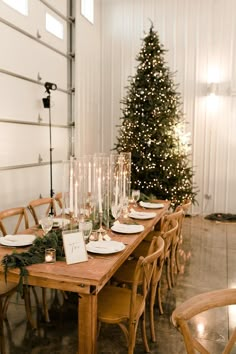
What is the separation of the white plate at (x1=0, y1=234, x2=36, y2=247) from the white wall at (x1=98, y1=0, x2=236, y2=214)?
4826mm

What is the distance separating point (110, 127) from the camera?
7.02 metres

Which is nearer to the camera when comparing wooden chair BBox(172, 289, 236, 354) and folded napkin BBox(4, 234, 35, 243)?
wooden chair BBox(172, 289, 236, 354)

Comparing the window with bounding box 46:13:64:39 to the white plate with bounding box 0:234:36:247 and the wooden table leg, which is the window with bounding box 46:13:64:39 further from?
the wooden table leg

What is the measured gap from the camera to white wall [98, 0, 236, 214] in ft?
20.8

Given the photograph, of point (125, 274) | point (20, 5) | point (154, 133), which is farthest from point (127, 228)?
point (20, 5)

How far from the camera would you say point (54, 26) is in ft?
17.3

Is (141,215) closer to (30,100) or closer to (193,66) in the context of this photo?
(30,100)

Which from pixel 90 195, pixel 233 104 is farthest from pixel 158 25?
pixel 90 195

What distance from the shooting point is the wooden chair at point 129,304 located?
6.44 feet

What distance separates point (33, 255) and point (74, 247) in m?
0.26

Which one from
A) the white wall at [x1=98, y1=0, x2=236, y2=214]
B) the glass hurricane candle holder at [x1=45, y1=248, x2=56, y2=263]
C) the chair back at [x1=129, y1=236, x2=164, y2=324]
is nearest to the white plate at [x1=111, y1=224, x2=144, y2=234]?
the chair back at [x1=129, y1=236, x2=164, y2=324]

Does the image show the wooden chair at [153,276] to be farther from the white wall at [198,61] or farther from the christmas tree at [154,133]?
the white wall at [198,61]

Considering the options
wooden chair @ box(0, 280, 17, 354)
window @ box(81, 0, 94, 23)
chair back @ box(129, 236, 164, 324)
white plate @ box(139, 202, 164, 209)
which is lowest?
wooden chair @ box(0, 280, 17, 354)

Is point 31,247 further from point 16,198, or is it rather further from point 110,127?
point 110,127
